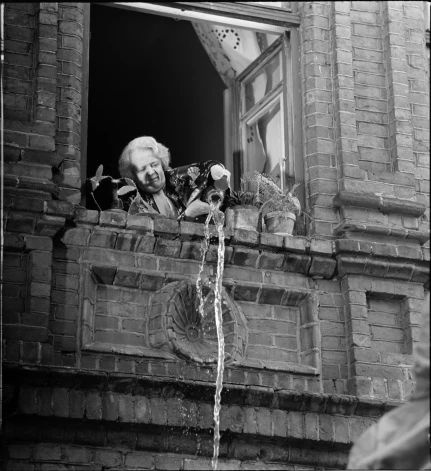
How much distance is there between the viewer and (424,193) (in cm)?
1326

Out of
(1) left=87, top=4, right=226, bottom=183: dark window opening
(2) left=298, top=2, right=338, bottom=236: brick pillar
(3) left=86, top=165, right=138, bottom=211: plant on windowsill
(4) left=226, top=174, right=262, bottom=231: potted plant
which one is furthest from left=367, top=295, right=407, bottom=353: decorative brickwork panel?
(1) left=87, top=4, right=226, bottom=183: dark window opening

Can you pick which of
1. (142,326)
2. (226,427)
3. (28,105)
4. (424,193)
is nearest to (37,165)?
(28,105)

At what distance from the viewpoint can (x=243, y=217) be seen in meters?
12.5

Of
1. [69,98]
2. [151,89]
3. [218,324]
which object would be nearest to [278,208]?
[218,324]

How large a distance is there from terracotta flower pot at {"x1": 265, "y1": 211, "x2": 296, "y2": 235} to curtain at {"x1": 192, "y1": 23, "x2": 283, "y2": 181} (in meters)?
1.00

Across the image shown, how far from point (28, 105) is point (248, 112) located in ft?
8.86

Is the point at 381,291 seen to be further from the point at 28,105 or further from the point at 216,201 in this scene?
the point at 28,105

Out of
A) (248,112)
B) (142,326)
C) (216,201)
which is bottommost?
(142,326)

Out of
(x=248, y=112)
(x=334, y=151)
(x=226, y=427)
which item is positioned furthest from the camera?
(x=248, y=112)

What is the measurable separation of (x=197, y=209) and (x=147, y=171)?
635mm

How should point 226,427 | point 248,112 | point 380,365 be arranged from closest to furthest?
1. point 226,427
2. point 380,365
3. point 248,112

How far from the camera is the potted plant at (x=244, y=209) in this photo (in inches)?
491

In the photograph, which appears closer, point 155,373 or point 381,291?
point 155,373

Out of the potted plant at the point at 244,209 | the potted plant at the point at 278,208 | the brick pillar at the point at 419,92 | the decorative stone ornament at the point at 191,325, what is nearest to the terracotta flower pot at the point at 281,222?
the potted plant at the point at 278,208
